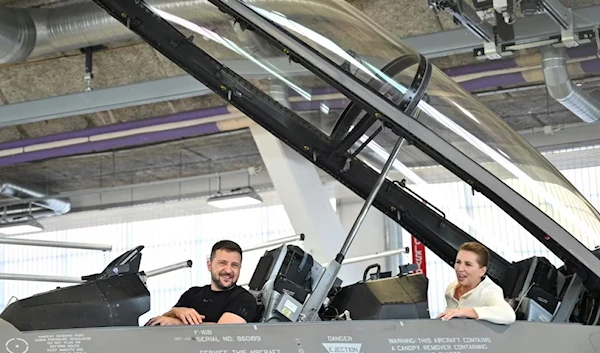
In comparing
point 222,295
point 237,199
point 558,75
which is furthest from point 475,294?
point 237,199

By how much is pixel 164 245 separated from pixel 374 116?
11.8m

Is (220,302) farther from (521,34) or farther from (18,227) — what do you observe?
(18,227)

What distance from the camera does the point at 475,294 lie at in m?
3.39

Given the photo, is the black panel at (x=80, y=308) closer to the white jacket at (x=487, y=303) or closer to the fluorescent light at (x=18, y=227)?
the white jacket at (x=487, y=303)

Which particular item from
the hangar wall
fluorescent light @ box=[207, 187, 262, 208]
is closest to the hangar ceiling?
fluorescent light @ box=[207, 187, 262, 208]

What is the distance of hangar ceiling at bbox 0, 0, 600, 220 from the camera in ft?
22.6

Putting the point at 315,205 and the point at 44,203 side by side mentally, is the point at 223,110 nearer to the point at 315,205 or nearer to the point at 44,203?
the point at 315,205

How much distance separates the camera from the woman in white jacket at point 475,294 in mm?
3041

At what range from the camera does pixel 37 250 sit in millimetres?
15656

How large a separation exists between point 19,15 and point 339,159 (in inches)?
152

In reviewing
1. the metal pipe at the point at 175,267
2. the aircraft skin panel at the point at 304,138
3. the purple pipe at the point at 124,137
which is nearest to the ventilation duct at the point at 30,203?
the purple pipe at the point at 124,137

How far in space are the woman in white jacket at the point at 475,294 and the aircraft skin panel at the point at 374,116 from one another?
0.95 feet

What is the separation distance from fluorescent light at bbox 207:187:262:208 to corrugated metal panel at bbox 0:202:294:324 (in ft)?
6.39

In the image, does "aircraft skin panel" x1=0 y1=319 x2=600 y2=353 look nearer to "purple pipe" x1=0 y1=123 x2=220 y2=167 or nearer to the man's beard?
the man's beard
